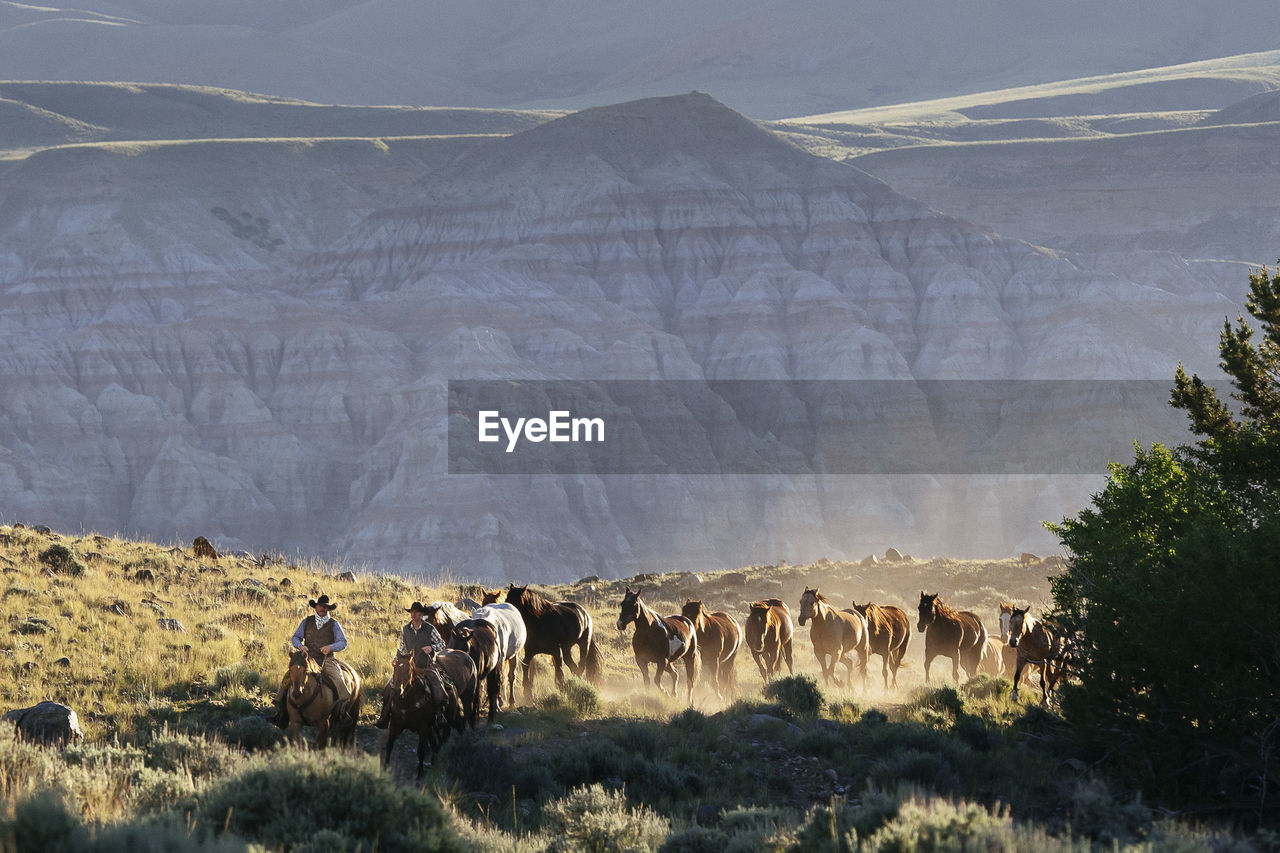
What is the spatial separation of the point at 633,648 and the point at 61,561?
1134cm

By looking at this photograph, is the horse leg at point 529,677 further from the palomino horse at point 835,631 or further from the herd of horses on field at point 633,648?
the palomino horse at point 835,631

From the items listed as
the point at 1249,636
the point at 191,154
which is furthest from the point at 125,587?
the point at 191,154

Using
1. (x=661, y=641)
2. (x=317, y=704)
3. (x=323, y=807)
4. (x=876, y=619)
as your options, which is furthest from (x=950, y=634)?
(x=323, y=807)

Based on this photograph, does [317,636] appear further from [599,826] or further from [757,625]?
[757,625]

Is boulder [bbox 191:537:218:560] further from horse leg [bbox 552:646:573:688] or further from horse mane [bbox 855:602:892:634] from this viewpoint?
horse mane [bbox 855:602:892:634]

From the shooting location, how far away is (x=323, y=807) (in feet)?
34.3

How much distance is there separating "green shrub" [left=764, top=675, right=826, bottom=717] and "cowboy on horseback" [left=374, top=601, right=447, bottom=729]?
248 inches

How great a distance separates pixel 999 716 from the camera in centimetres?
2025

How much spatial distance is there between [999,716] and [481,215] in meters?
115

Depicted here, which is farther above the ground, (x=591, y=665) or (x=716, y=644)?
(x=716, y=644)

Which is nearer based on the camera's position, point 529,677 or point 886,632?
point 529,677

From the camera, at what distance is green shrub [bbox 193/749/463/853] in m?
A: 10.2

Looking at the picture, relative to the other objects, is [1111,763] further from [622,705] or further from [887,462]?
[887,462]

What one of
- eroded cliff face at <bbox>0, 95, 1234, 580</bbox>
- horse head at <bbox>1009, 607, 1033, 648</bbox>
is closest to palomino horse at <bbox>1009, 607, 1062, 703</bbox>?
horse head at <bbox>1009, 607, 1033, 648</bbox>
